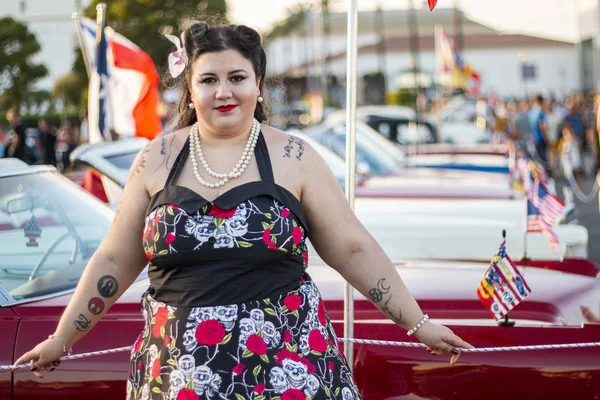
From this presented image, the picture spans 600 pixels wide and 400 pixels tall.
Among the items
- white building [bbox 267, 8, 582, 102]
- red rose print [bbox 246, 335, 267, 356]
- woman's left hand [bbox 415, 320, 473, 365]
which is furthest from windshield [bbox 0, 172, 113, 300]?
white building [bbox 267, 8, 582, 102]

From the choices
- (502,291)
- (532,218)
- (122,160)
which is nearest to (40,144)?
(122,160)

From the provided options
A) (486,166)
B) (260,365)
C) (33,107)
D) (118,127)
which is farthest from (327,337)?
(33,107)

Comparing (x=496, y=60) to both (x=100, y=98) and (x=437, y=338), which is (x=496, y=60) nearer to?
(x=100, y=98)

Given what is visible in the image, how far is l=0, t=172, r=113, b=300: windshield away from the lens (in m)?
3.85

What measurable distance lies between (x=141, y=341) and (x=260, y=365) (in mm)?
377

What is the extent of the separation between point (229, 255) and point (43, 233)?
1.89 m

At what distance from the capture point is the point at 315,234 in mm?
2729

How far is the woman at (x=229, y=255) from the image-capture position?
2453mm

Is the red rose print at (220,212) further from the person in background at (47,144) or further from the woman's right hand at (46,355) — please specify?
the person in background at (47,144)

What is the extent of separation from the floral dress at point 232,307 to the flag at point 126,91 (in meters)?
6.97

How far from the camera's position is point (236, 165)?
2.62m

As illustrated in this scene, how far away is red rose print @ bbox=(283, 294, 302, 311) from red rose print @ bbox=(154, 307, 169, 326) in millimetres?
321

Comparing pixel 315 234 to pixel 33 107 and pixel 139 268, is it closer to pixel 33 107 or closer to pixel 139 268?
pixel 139 268

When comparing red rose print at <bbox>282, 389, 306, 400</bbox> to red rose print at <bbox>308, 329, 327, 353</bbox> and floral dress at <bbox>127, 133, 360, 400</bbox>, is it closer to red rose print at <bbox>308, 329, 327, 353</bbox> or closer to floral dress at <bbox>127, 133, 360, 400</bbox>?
Result: floral dress at <bbox>127, 133, 360, 400</bbox>
